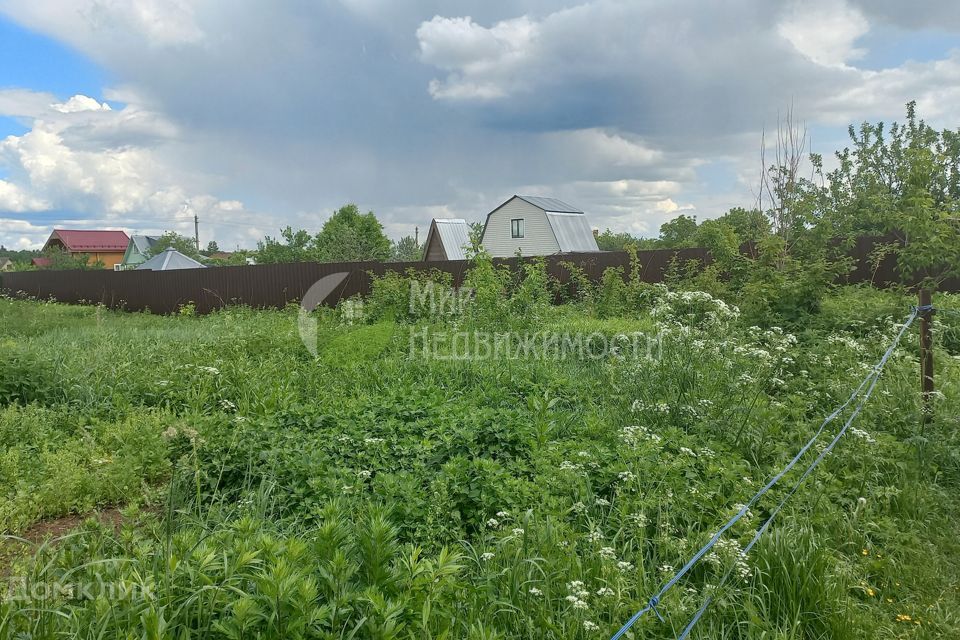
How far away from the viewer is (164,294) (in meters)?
17.2

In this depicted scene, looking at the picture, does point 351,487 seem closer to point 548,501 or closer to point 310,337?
point 548,501

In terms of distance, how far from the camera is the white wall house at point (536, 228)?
1175 inches

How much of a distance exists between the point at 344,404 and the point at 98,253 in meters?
64.4

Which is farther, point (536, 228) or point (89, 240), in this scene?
point (89, 240)

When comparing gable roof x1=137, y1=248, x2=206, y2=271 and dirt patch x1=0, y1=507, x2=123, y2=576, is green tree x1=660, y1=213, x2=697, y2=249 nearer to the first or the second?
gable roof x1=137, y1=248, x2=206, y2=271

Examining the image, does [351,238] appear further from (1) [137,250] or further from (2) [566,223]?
(1) [137,250]

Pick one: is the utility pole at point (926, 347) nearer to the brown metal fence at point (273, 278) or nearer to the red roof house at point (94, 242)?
the brown metal fence at point (273, 278)

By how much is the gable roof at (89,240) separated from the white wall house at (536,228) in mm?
44807

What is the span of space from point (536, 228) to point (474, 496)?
2843 centimetres

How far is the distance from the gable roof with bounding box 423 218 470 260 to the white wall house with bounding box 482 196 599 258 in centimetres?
210

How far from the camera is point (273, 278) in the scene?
51.6 feet

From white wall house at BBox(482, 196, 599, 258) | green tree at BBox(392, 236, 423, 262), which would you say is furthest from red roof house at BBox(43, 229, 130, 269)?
white wall house at BBox(482, 196, 599, 258)

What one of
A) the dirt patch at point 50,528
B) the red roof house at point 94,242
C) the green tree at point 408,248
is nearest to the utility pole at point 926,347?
the dirt patch at point 50,528

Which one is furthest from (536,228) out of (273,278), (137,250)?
(137,250)
